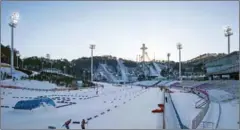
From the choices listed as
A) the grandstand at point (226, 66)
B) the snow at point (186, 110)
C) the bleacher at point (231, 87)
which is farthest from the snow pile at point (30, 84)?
the grandstand at point (226, 66)

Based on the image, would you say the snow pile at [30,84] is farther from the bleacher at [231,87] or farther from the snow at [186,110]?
the bleacher at [231,87]

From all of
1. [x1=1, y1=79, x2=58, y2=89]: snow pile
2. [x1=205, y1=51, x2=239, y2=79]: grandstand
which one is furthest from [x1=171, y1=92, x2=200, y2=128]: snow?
[x1=1, y1=79, x2=58, y2=89]: snow pile

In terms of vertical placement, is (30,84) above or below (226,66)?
below

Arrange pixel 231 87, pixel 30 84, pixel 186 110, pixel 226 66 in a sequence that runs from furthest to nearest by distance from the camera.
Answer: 1. pixel 226 66
2. pixel 30 84
3. pixel 231 87
4. pixel 186 110

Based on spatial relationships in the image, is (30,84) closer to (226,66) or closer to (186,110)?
(186,110)

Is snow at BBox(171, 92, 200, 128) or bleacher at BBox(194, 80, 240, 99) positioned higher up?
bleacher at BBox(194, 80, 240, 99)

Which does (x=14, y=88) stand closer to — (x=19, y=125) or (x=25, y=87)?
(x=25, y=87)

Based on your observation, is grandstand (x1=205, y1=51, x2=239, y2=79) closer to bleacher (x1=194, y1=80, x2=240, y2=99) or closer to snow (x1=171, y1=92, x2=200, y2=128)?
bleacher (x1=194, y1=80, x2=240, y2=99)

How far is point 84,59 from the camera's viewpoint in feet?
393

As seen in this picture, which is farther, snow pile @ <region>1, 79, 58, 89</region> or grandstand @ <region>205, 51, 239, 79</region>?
grandstand @ <region>205, 51, 239, 79</region>

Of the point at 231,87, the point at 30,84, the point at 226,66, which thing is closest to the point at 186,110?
the point at 231,87

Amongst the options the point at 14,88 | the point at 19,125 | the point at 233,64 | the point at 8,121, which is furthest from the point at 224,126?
the point at 233,64

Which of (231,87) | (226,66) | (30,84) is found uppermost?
(226,66)

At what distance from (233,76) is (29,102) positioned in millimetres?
30632
